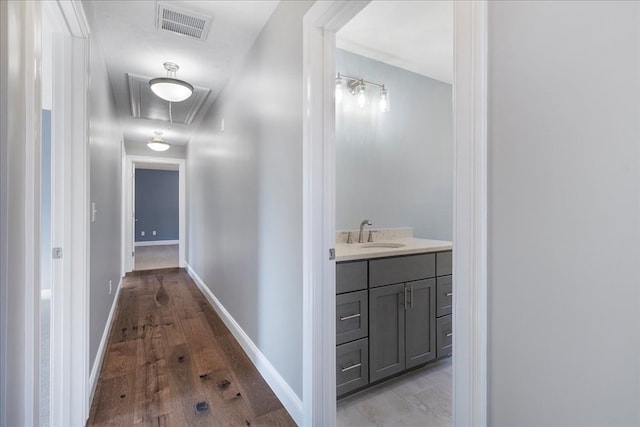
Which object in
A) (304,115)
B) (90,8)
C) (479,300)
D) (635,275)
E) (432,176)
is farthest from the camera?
(432,176)

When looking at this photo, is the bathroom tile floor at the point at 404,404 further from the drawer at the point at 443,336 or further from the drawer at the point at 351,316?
the drawer at the point at 351,316

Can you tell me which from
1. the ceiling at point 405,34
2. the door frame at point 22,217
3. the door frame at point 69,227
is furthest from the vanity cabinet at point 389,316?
the ceiling at point 405,34

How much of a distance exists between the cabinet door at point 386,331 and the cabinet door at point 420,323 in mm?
64

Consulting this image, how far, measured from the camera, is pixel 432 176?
3.11 meters

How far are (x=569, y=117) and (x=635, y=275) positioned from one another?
30 cm

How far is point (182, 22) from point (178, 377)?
2.47 m

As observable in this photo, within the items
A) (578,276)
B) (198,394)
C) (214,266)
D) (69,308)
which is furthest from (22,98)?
(214,266)

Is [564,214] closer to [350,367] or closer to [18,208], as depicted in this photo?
[18,208]

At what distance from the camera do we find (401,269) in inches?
79.2

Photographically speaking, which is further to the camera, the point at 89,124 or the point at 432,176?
the point at 432,176

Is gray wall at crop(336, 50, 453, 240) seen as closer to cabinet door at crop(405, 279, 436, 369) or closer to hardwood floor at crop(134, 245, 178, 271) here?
cabinet door at crop(405, 279, 436, 369)

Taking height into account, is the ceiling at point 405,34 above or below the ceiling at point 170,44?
above

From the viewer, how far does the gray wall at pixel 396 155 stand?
257 centimetres

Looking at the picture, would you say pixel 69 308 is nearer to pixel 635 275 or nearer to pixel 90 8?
pixel 90 8
